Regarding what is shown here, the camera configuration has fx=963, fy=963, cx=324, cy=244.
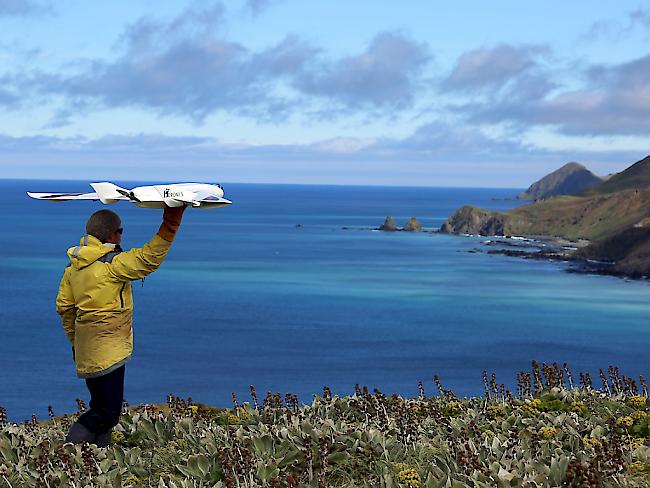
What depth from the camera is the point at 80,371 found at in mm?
9555

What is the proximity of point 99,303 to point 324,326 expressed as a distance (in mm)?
95118

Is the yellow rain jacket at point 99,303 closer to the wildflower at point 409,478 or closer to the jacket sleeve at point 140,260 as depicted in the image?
the jacket sleeve at point 140,260

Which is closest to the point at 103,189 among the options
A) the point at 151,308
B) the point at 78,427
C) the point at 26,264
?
the point at 78,427

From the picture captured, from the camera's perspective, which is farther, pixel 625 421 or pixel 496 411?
pixel 496 411

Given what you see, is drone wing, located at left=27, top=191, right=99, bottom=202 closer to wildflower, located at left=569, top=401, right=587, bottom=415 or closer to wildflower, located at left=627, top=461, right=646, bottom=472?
wildflower, located at left=627, top=461, right=646, bottom=472

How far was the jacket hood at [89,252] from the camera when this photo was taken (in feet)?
31.0

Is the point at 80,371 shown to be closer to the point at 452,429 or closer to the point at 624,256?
the point at 452,429

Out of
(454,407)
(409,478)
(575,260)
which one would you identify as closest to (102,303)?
(409,478)

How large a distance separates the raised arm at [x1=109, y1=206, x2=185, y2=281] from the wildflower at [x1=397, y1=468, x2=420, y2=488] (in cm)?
308

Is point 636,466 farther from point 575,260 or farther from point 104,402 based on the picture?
point 575,260

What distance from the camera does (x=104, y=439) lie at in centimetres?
991

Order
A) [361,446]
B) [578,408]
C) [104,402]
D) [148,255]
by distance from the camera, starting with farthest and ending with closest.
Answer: [578,408], [104,402], [148,255], [361,446]

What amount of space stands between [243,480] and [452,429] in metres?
2.56

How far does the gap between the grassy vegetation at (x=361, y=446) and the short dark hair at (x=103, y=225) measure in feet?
6.81
